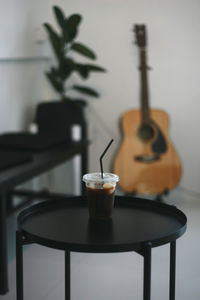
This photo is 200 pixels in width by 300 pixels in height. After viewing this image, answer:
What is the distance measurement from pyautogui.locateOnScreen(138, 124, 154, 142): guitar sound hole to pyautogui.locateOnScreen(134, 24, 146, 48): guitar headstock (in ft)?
1.64

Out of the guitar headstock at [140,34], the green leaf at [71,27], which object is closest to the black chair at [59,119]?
the green leaf at [71,27]

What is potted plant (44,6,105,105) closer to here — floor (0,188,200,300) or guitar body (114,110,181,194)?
guitar body (114,110,181,194)

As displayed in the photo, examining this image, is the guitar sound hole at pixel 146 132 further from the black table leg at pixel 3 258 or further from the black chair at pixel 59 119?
the black table leg at pixel 3 258

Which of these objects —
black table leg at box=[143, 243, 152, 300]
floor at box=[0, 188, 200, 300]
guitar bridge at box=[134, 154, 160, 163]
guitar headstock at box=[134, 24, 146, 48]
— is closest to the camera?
black table leg at box=[143, 243, 152, 300]

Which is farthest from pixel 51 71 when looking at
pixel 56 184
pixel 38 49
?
pixel 56 184

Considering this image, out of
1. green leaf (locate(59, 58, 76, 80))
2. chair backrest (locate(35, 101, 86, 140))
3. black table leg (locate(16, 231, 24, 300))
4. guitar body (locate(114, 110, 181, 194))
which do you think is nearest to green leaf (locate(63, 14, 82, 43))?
green leaf (locate(59, 58, 76, 80))

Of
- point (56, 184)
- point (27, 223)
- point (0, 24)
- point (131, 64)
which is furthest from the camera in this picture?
point (56, 184)

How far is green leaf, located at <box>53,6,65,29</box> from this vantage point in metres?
3.03

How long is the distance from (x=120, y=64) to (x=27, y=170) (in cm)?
118

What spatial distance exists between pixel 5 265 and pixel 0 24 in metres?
1.50

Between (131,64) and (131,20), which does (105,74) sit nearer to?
(131,64)

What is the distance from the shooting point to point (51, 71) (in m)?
3.24

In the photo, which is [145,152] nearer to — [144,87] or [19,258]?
[144,87]

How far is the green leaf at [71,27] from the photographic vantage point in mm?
3006
